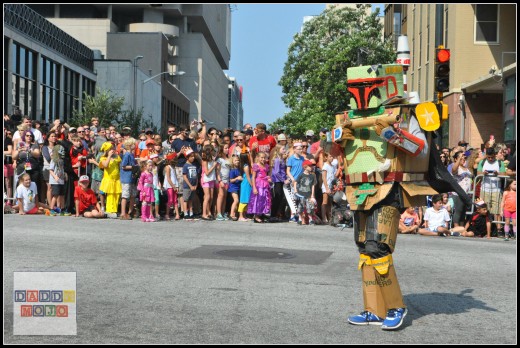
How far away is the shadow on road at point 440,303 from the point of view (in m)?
7.57

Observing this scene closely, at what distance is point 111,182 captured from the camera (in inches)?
695

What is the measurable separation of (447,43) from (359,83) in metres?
35.9

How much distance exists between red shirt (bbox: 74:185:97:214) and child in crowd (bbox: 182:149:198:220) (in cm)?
190

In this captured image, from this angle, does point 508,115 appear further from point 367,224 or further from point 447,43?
point 367,224

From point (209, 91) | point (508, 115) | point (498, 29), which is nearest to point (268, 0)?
point (508, 115)

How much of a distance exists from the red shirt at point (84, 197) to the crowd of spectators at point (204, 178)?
3 cm

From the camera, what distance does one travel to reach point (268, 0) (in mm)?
5938

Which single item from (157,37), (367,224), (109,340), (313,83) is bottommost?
(109,340)

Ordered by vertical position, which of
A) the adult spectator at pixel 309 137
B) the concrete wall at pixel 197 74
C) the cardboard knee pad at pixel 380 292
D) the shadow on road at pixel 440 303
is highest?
the concrete wall at pixel 197 74

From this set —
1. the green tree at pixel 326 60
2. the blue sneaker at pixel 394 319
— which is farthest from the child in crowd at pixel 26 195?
the green tree at pixel 326 60

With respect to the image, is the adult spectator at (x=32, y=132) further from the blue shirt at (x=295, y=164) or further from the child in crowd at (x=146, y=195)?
the blue shirt at (x=295, y=164)

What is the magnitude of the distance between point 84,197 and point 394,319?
1182 centimetres

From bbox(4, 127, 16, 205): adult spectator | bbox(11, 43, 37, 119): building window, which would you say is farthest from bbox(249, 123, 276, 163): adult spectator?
bbox(11, 43, 37, 119): building window

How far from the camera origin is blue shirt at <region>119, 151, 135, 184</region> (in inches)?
691
